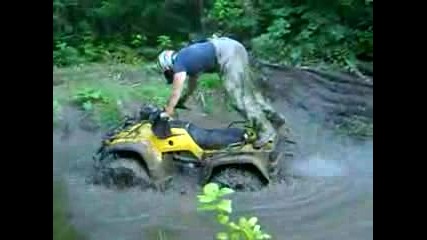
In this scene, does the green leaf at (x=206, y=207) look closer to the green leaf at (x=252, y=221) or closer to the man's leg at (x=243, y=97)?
the green leaf at (x=252, y=221)

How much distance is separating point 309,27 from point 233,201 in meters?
0.40

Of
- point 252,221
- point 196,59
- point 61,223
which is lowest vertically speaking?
point 61,223

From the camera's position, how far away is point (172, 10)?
5.84ft

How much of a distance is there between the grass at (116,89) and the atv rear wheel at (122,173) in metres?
0.09

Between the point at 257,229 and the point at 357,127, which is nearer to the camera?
the point at 257,229

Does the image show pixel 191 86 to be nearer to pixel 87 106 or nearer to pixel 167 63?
pixel 167 63

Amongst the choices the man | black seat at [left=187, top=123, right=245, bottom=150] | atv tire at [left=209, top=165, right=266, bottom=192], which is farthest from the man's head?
atv tire at [left=209, top=165, right=266, bottom=192]

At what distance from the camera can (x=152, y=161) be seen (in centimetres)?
174

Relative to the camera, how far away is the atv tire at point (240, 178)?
68.7 inches

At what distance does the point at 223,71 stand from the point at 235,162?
191 mm

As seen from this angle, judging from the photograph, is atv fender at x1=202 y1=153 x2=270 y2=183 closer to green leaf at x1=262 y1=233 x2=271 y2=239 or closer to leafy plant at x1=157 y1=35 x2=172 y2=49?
green leaf at x1=262 y1=233 x2=271 y2=239

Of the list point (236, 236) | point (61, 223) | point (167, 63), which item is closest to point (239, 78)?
point (167, 63)
